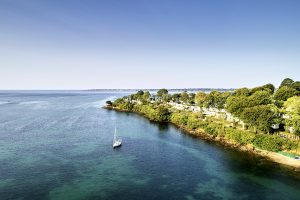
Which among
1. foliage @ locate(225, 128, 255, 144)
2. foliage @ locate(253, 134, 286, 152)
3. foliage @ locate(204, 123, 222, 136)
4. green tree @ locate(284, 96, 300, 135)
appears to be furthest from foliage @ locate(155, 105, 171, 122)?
foliage @ locate(253, 134, 286, 152)

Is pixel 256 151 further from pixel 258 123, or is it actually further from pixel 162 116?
pixel 162 116

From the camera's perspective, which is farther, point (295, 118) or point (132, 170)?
point (295, 118)

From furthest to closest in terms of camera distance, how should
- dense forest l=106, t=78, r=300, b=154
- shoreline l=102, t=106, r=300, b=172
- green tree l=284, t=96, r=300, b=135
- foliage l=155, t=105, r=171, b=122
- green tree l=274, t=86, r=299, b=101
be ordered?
foliage l=155, t=105, r=171, b=122
green tree l=274, t=86, r=299, b=101
dense forest l=106, t=78, r=300, b=154
green tree l=284, t=96, r=300, b=135
shoreline l=102, t=106, r=300, b=172

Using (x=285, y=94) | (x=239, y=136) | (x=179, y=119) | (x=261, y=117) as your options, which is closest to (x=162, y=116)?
(x=179, y=119)

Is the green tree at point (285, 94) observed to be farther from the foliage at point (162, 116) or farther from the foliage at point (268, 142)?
the foliage at point (162, 116)

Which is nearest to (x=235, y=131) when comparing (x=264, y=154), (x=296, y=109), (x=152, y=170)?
(x=264, y=154)

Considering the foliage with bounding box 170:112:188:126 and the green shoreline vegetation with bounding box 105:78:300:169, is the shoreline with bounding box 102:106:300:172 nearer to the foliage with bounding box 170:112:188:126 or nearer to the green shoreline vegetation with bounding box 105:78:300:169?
the green shoreline vegetation with bounding box 105:78:300:169

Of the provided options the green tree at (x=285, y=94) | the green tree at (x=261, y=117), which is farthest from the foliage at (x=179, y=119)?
the green tree at (x=285, y=94)

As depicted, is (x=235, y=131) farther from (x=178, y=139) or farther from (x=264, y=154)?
(x=178, y=139)

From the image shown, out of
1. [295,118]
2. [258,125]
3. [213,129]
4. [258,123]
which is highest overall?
[295,118]
